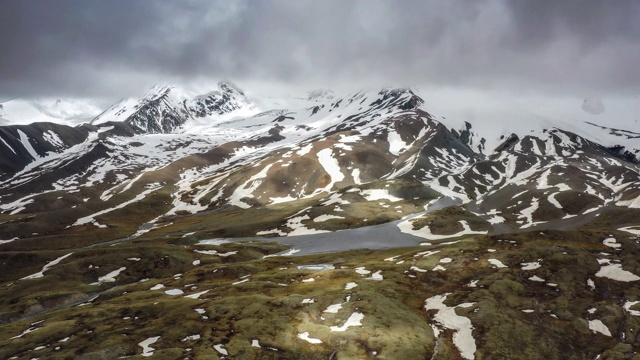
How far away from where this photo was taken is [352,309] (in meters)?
69.6

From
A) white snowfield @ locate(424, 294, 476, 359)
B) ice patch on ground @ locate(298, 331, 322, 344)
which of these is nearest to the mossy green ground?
ice patch on ground @ locate(298, 331, 322, 344)

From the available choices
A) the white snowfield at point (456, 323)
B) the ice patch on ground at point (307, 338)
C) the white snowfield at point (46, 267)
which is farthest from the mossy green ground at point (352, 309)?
the white snowfield at point (46, 267)

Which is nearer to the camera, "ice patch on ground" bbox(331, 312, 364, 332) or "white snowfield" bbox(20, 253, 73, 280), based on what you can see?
"ice patch on ground" bbox(331, 312, 364, 332)

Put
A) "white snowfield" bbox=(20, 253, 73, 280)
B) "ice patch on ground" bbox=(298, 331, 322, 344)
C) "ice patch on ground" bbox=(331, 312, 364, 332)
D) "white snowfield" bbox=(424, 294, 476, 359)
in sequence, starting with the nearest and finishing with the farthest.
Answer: "ice patch on ground" bbox=(298, 331, 322, 344), "white snowfield" bbox=(424, 294, 476, 359), "ice patch on ground" bbox=(331, 312, 364, 332), "white snowfield" bbox=(20, 253, 73, 280)

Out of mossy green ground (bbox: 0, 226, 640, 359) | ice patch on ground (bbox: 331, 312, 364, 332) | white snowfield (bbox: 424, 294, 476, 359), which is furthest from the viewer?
ice patch on ground (bbox: 331, 312, 364, 332)

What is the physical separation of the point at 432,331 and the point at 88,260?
100550 mm

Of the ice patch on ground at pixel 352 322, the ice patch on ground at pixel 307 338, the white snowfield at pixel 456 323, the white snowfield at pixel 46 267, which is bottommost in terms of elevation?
the white snowfield at pixel 456 323

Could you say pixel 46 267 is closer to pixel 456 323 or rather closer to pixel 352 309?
pixel 352 309

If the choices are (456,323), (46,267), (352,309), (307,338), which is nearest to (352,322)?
(352,309)

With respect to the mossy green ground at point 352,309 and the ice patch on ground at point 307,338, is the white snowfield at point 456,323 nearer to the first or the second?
the mossy green ground at point 352,309

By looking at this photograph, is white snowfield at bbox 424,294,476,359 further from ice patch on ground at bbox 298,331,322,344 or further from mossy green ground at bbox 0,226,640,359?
ice patch on ground at bbox 298,331,322,344

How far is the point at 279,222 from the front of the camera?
182000mm

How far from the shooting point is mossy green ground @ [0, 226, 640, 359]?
58.8 m

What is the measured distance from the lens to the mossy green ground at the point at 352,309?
58.8 meters
